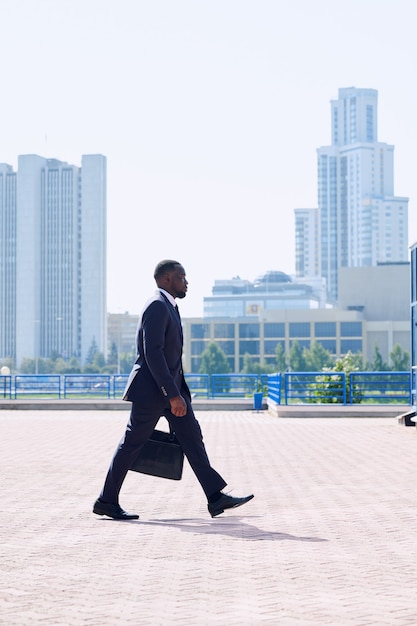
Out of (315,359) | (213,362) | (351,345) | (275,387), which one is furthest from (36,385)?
(351,345)

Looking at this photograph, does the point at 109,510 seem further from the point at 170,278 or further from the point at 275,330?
the point at 275,330

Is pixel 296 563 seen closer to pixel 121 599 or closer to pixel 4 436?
pixel 121 599

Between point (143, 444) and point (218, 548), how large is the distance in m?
1.55

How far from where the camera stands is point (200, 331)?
160125 mm

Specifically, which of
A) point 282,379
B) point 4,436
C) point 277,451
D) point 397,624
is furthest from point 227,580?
point 282,379

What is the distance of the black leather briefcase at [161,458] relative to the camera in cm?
803

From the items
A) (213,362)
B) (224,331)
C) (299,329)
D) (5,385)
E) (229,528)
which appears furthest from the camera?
(224,331)

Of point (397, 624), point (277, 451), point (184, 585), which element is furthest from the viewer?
point (277, 451)

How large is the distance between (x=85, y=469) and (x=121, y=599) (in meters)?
7.39

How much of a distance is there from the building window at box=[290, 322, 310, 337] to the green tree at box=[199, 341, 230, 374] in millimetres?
17487

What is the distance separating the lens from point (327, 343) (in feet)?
503

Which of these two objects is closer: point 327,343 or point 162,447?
point 162,447

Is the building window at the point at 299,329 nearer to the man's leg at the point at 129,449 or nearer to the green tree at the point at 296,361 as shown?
the green tree at the point at 296,361

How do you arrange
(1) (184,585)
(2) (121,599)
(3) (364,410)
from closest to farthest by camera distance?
(2) (121,599), (1) (184,585), (3) (364,410)
